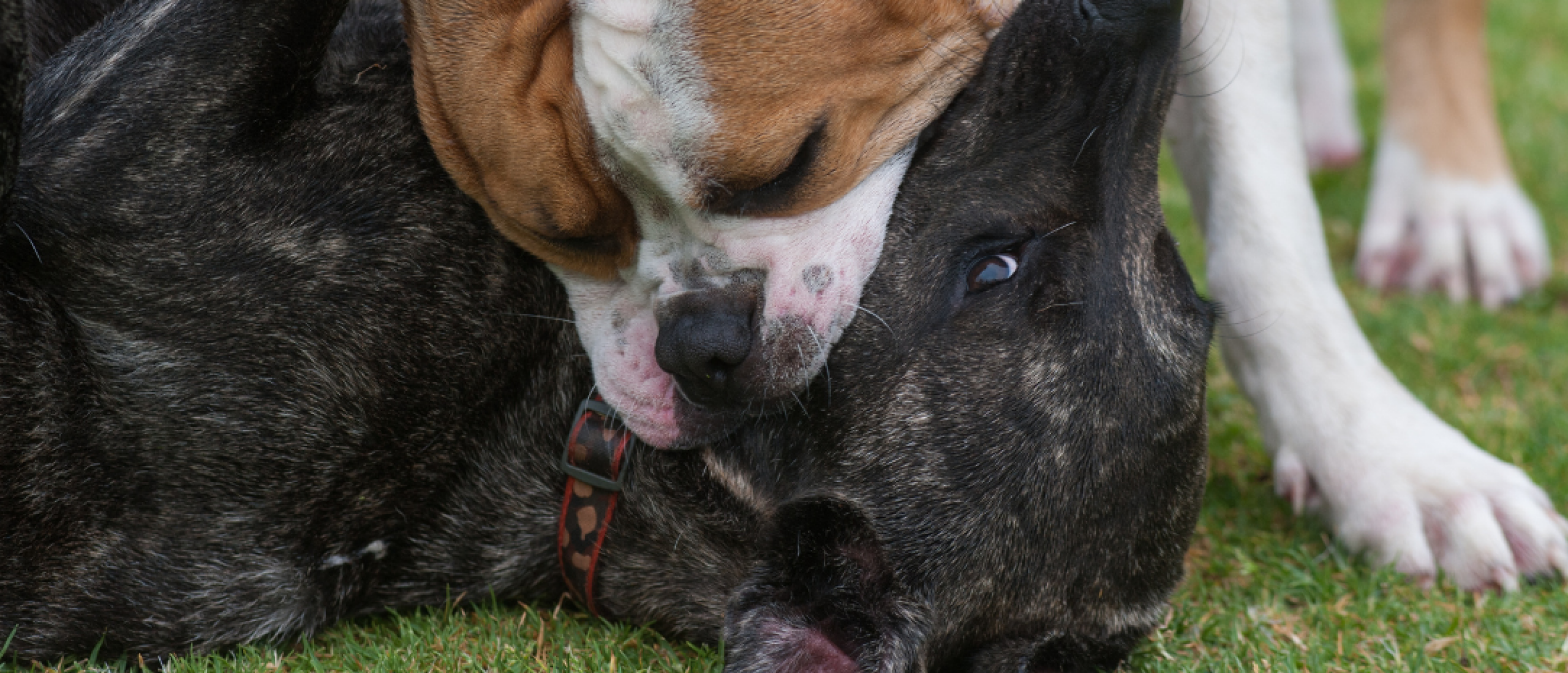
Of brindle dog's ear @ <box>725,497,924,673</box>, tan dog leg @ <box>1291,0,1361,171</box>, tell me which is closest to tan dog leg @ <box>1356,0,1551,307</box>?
tan dog leg @ <box>1291,0,1361,171</box>

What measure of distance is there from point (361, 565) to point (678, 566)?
24.9 inches

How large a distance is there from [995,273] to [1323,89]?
3.56m

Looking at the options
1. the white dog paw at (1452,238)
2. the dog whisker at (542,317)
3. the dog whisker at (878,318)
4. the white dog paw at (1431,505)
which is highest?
the dog whisker at (878,318)

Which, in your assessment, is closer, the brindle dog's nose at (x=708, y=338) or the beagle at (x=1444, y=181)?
the brindle dog's nose at (x=708, y=338)

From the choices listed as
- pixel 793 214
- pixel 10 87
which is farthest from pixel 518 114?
pixel 10 87

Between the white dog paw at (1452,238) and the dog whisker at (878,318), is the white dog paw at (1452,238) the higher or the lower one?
the lower one

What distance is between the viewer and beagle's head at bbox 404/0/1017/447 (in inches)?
94.3

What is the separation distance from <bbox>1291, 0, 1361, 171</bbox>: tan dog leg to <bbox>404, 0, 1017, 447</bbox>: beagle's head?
10.9 feet

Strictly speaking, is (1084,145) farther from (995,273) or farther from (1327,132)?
(1327,132)

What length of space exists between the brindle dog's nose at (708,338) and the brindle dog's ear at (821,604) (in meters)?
0.27

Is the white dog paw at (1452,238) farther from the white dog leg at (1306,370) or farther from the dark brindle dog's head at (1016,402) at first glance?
the dark brindle dog's head at (1016,402)

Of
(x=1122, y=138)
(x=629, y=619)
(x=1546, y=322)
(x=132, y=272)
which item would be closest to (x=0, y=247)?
(x=132, y=272)

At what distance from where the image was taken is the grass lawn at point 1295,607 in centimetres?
265

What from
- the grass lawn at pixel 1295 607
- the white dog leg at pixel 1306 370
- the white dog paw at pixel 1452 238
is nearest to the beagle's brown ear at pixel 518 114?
the grass lawn at pixel 1295 607
